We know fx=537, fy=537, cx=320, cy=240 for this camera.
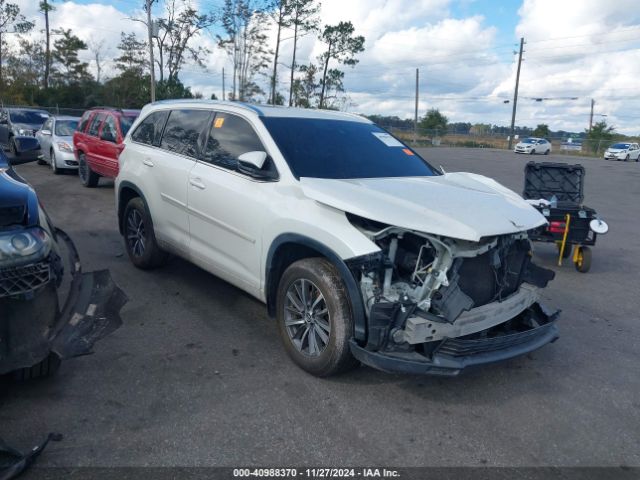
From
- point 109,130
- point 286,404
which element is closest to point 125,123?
point 109,130

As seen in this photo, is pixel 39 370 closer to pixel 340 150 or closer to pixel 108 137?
pixel 340 150

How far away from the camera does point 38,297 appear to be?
299cm

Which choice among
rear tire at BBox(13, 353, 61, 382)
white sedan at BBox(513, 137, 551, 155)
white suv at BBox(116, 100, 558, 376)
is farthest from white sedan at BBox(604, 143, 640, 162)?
rear tire at BBox(13, 353, 61, 382)

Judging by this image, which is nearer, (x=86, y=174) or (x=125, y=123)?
(x=125, y=123)

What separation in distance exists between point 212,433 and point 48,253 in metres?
Answer: 1.40

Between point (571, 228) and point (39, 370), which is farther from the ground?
point (571, 228)

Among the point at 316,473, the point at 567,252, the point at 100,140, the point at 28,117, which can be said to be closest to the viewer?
the point at 316,473

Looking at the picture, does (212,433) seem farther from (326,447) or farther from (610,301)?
(610,301)

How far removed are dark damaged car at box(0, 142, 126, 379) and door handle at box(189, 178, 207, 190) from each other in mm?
1541

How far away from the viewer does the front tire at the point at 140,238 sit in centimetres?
581

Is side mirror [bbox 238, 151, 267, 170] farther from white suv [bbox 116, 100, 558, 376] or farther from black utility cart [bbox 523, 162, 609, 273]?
black utility cart [bbox 523, 162, 609, 273]

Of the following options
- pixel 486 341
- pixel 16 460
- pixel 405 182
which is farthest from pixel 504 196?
pixel 16 460

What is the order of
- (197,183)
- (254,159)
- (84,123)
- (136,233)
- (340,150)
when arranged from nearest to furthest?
1. (254,159)
2. (340,150)
3. (197,183)
4. (136,233)
5. (84,123)

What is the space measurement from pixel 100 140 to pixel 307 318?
30.4 ft
